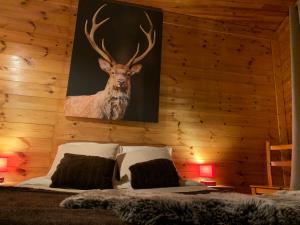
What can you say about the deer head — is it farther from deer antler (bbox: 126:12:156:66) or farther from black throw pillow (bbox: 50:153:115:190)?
black throw pillow (bbox: 50:153:115:190)

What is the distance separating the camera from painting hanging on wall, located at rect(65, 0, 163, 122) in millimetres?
2834

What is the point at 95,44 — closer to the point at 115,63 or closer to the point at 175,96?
the point at 115,63

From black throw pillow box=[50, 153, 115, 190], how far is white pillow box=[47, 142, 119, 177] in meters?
0.21

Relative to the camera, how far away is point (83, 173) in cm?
203

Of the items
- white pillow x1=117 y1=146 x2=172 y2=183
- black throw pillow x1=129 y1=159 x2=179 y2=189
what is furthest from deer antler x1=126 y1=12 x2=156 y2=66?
black throw pillow x1=129 y1=159 x2=179 y2=189

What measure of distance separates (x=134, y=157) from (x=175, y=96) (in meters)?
A: 1.04

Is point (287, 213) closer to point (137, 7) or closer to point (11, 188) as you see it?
point (11, 188)

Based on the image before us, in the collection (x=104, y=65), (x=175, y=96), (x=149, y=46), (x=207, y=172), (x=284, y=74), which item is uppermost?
(x=149, y=46)

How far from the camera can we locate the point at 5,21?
279 cm

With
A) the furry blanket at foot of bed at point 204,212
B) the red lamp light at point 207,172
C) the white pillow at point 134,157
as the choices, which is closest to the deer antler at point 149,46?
the white pillow at point 134,157

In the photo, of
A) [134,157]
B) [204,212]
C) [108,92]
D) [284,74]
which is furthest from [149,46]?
[204,212]

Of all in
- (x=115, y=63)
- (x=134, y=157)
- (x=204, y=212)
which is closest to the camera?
(x=204, y=212)

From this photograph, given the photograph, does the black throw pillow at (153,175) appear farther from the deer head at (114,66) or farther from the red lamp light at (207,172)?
the deer head at (114,66)

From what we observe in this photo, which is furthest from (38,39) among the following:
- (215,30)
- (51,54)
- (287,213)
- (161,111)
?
(287,213)
